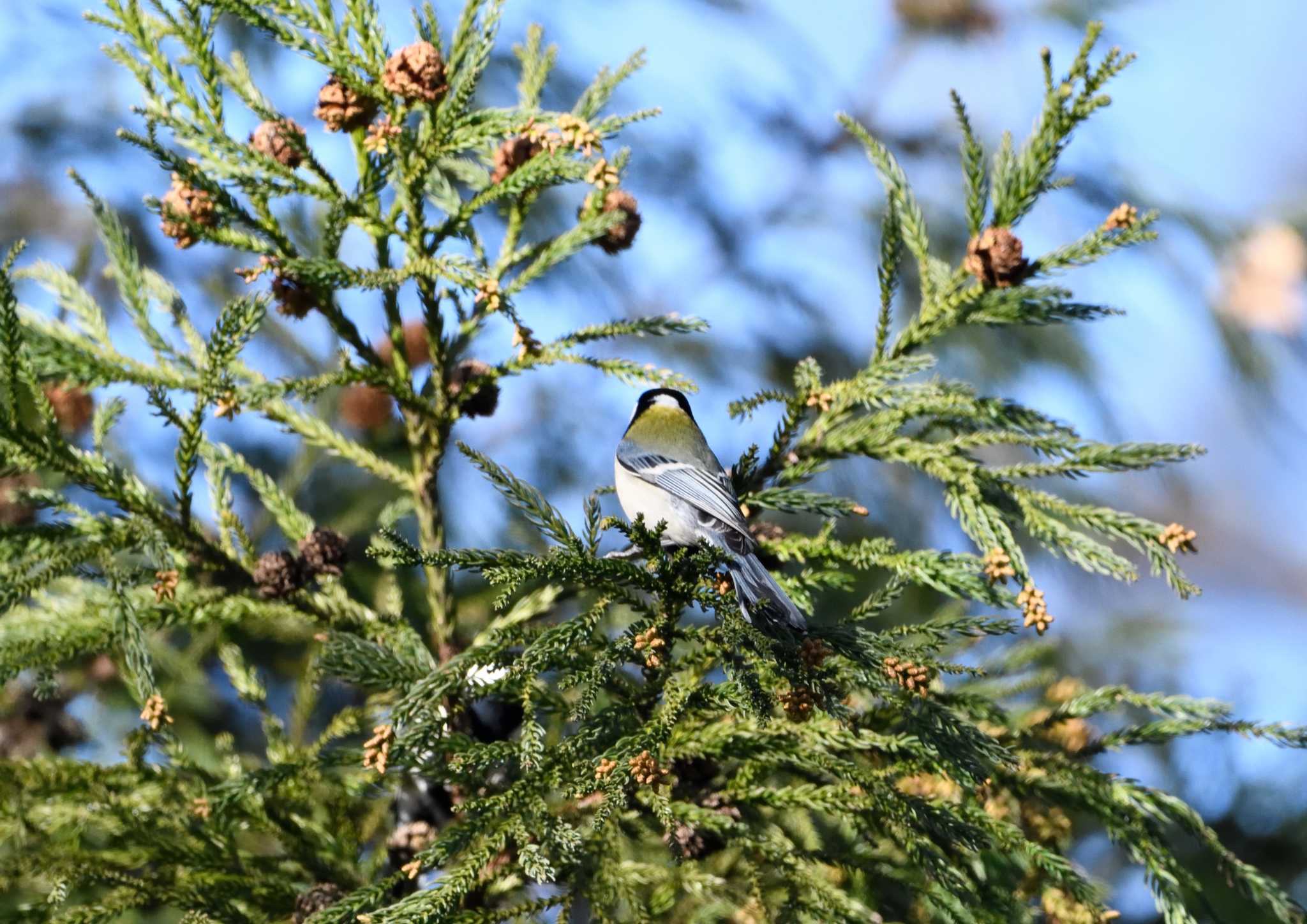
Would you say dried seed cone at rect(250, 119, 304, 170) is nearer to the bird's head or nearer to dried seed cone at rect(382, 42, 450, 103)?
dried seed cone at rect(382, 42, 450, 103)

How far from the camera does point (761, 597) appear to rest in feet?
4.78

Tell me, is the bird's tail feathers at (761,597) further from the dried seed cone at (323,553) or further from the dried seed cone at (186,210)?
the dried seed cone at (186,210)

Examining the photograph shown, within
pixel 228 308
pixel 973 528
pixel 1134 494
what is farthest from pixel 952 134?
pixel 228 308

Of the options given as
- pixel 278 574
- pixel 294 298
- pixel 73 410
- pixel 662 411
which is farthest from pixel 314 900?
pixel 73 410

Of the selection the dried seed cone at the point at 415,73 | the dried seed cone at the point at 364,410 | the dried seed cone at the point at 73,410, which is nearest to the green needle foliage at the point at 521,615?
the dried seed cone at the point at 415,73

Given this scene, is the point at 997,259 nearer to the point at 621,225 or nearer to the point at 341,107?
the point at 621,225

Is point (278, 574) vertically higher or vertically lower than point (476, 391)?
lower

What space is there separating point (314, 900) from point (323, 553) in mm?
468

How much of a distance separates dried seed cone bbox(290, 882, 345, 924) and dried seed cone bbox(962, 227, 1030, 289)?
1219 mm

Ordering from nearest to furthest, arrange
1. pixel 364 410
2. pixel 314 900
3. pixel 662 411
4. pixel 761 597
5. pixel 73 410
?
pixel 761 597, pixel 314 900, pixel 662 411, pixel 73 410, pixel 364 410

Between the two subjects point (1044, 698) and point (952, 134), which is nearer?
point (1044, 698)

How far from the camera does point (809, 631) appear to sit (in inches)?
54.4

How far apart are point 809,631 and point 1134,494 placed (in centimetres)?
365

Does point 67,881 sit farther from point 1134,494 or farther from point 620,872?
point 1134,494
